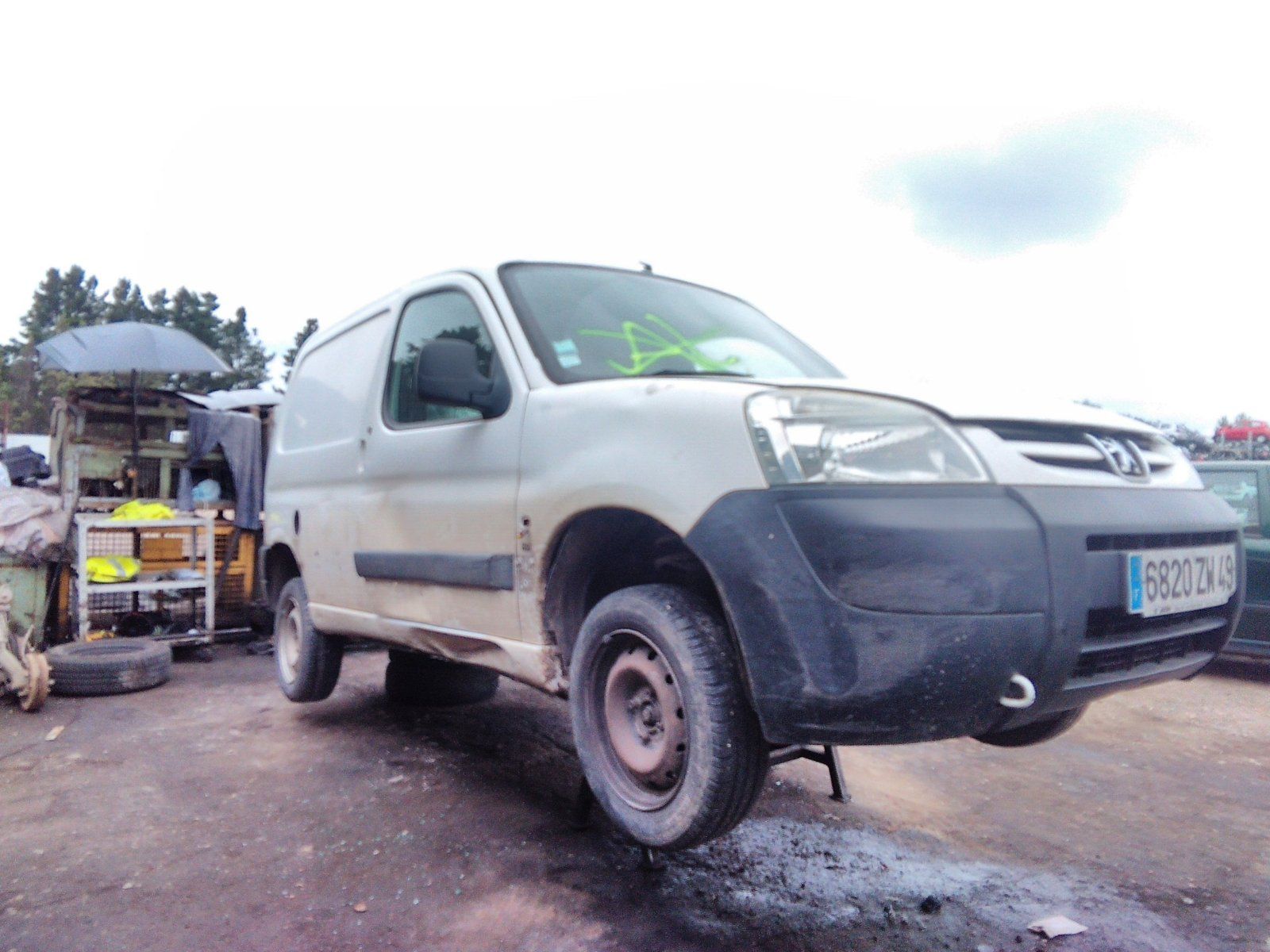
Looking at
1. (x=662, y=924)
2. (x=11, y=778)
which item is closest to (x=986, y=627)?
(x=662, y=924)

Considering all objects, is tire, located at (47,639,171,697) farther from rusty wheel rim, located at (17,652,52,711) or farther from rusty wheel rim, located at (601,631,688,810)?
rusty wheel rim, located at (601,631,688,810)

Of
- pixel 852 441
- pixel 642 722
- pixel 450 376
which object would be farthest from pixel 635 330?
pixel 642 722

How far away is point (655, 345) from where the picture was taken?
Result: 288cm

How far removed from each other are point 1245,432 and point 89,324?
119ft

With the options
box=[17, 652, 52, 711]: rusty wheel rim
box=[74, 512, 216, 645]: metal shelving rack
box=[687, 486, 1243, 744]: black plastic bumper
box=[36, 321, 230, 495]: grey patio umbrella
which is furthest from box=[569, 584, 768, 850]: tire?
box=[36, 321, 230, 495]: grey patio umbrella

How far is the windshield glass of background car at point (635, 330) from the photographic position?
2.76 meters

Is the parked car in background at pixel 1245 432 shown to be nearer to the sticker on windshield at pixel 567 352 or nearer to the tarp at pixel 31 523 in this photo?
the sticker on windshield at pixel 567 352

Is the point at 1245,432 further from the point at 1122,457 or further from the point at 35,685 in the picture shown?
the point at 35,685

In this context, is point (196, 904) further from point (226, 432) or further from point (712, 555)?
point (226, 432)

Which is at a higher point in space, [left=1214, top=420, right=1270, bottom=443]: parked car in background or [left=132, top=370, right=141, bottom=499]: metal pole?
[left=1214, top=420, right=1270, bottom=443]: parked car in background

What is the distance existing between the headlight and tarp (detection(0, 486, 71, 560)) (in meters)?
6.13

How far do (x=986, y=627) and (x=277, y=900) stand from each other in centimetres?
202

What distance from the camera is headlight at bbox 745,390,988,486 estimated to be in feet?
6.31

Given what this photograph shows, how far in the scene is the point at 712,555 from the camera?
1975mm
